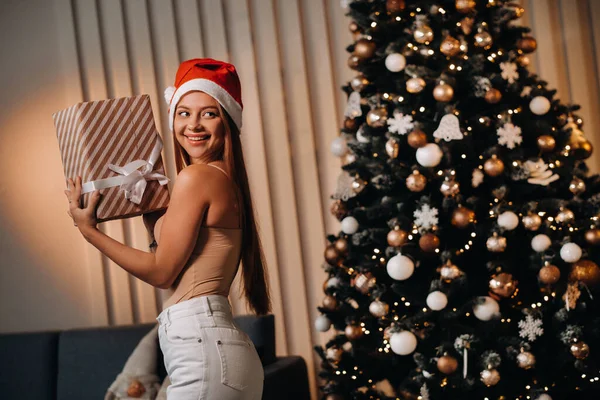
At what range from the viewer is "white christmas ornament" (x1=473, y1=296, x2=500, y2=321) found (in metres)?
2.56

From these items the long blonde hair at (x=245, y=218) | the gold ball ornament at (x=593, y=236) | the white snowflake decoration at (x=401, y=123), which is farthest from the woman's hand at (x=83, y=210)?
the gold ball ornament at (x=593, y=236)

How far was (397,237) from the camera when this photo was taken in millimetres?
2641

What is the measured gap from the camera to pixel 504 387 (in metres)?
2.60

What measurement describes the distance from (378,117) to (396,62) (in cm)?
22

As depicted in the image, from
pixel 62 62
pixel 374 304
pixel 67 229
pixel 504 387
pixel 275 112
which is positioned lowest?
pixel 504 387

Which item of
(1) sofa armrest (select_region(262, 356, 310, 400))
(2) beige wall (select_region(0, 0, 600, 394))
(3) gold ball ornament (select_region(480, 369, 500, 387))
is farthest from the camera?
(2) beige wall (select_region(0, 0, 600, 394))

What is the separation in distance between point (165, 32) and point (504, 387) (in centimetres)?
253

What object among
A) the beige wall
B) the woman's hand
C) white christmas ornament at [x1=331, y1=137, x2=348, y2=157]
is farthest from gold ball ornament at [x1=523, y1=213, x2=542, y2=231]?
the woman's hand

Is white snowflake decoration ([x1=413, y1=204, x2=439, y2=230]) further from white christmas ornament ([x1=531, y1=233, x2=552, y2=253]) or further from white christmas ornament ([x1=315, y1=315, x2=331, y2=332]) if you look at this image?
white christmas ornament ([x1=315, y1=315, x2=331, y2=332])

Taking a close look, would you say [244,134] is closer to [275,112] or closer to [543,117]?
[275,112]

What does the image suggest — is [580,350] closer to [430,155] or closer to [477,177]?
[477,177]

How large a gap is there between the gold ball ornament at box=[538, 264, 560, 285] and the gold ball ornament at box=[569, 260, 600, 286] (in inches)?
3.5

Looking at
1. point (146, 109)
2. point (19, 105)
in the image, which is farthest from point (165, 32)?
point (146, 109)

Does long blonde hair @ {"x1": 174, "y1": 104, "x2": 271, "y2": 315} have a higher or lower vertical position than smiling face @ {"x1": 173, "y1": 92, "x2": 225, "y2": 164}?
lower
